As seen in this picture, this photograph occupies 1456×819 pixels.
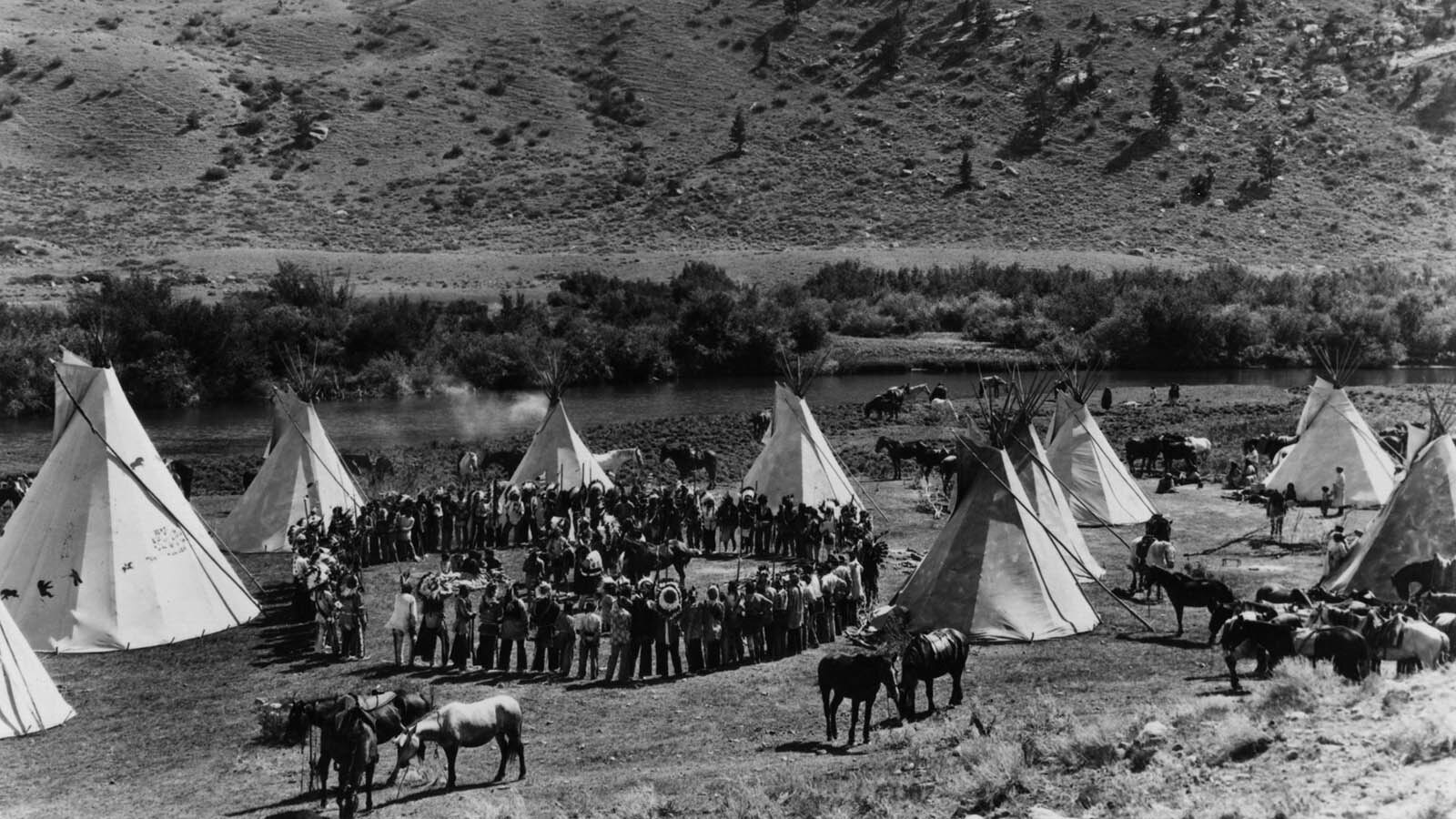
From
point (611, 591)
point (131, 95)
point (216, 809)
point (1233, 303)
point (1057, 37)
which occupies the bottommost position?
point (216, 809)

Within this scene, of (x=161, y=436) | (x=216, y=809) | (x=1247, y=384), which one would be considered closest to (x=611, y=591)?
(x=216, y=809)

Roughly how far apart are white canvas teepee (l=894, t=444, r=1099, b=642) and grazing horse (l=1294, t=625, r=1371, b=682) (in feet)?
13.5

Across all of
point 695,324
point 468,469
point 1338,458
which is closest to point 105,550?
point 468,469

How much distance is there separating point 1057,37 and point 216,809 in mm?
98508

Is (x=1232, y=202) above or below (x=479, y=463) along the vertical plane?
above

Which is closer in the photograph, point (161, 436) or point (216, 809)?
point (216, 809)

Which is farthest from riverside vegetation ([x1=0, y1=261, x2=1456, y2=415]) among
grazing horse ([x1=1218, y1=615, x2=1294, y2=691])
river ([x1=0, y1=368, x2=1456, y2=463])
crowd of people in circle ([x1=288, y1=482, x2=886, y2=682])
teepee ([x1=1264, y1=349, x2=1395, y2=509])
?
grazing horse ([x1=1218, y1=615, x2=1294, y2=691])

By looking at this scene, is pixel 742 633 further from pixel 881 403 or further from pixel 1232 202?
pixel 1232 202

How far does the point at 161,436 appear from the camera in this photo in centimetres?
4575

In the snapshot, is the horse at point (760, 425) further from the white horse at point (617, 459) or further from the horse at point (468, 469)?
the horse at point (468, 469)

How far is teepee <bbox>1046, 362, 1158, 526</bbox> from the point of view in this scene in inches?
1093

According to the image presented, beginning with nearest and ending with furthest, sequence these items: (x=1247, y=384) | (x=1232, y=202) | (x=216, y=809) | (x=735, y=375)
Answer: (x=216, y=809) < (x=1247, y=384) < (x=735, y=375) < (x=1232, y=202)

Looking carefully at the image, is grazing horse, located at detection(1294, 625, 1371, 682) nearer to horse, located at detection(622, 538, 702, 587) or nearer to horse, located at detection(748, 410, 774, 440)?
horse, located at detection(622, 538, 702, 587)

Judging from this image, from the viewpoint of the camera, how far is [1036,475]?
2231 centimetres
